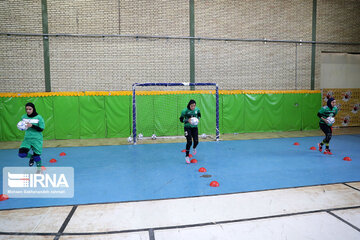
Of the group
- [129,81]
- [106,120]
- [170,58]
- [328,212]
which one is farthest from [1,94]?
[328,212]

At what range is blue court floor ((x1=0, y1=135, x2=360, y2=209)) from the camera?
5480 millimetres

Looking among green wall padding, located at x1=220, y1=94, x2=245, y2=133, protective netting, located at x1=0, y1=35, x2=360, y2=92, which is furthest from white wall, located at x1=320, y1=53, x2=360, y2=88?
green wall padding, located at x1=220, y1=94, x2=245, y2=133

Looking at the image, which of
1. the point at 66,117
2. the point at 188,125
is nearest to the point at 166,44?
the point at 66,117

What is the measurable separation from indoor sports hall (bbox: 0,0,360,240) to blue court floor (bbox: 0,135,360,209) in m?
0.06

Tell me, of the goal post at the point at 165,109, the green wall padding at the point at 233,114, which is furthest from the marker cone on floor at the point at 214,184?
the green wall padding at the point at 233,114

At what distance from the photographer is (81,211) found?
4535 mm

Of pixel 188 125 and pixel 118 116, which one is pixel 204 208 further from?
pixel 118 116

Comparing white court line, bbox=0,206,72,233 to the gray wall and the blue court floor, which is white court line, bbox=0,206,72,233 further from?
the gray wall

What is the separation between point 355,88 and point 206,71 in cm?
924

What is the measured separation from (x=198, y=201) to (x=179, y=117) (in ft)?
24.6

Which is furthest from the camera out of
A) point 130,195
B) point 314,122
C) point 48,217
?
point 314,122

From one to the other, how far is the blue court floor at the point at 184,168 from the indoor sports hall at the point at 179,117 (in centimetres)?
6

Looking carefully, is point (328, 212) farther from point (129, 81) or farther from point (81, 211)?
point (129, 81)

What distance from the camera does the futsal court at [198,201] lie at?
388 cm
